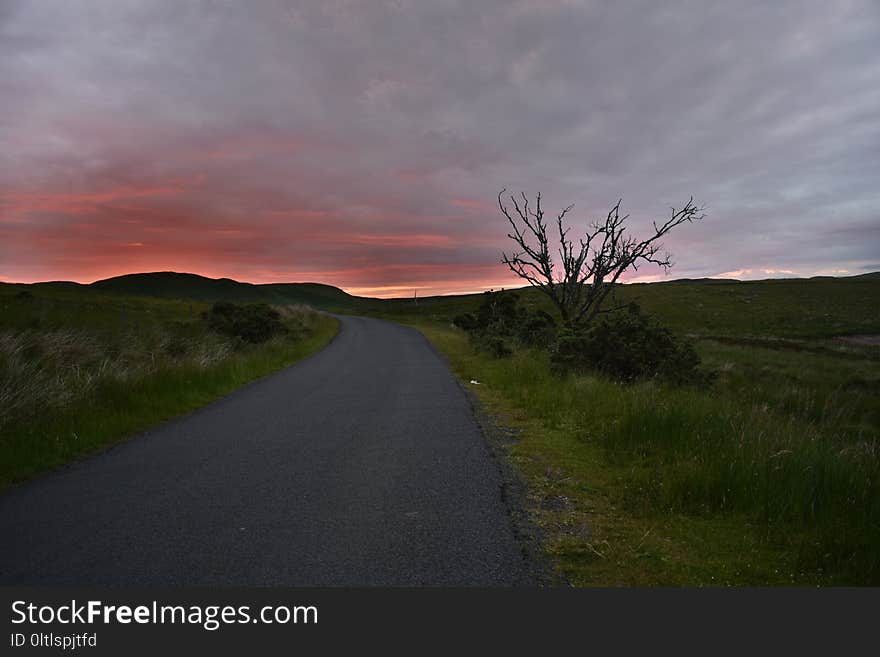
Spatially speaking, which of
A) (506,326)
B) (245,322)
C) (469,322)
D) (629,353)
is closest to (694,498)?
(629,353)

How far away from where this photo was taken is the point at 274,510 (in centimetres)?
480

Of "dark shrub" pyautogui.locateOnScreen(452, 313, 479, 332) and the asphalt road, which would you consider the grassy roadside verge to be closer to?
→ the asphalt road

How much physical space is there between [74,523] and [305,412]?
528 cm

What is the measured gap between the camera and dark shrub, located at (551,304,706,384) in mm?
13727

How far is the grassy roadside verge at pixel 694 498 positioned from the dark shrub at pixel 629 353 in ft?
17.6

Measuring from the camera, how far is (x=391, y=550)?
390 centimetres

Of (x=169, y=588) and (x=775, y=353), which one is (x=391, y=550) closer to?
(x=169, y=588)

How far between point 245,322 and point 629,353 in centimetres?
2045

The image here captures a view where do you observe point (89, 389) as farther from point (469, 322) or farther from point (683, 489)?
point (469, 322)

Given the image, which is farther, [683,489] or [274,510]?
[683,489]

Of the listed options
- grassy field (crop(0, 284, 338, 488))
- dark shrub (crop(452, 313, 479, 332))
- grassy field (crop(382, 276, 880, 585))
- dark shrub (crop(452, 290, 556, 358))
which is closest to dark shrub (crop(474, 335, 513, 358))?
dark shrub (crop(452, 290, 556, 358))

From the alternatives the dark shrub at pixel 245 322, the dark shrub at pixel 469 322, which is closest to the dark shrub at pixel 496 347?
the dark shrub at pixel 469 322

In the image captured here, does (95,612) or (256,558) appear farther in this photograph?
(256,558)

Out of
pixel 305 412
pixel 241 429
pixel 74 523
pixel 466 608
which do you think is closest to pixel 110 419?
pixel 241 429
